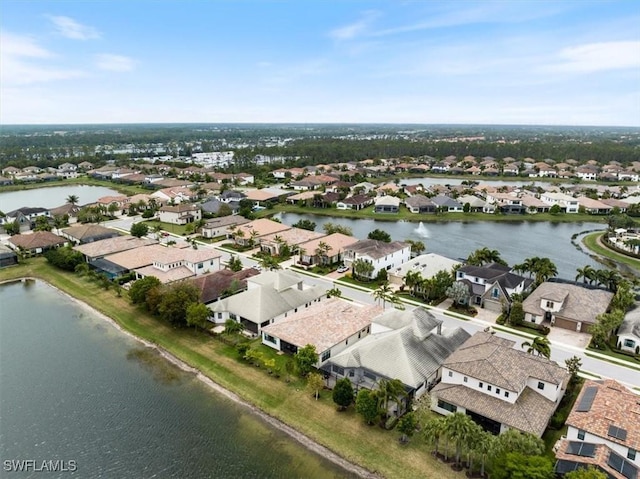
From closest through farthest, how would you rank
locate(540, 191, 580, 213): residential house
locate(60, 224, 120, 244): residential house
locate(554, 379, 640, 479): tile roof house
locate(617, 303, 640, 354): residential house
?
locate(554, 379, 640, 479): tile roof house, locate(617, 303, 640, 354): residential house, locate(60, 224, 120, 244): residential house, locate(540, 191, 580, 213): residential house

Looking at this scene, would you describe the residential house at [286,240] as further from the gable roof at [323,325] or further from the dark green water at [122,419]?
the dark green water at [122,419]

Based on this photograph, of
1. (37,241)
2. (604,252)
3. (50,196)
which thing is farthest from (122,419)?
(50,196)

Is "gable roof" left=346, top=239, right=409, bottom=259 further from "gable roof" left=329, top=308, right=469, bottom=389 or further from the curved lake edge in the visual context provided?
the curved lake edge

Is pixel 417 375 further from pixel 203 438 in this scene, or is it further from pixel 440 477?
pixel 203 438

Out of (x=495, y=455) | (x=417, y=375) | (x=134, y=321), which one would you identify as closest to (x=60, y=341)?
(x=134, y=321)

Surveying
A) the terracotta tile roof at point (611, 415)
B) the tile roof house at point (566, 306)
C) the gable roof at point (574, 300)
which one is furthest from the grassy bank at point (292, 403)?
the gable roof at point (574, 300)

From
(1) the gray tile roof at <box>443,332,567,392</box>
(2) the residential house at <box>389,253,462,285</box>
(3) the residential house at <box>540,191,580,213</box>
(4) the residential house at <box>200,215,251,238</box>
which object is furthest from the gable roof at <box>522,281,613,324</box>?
(3) the residential house at <box>540,191,580,213</box>
